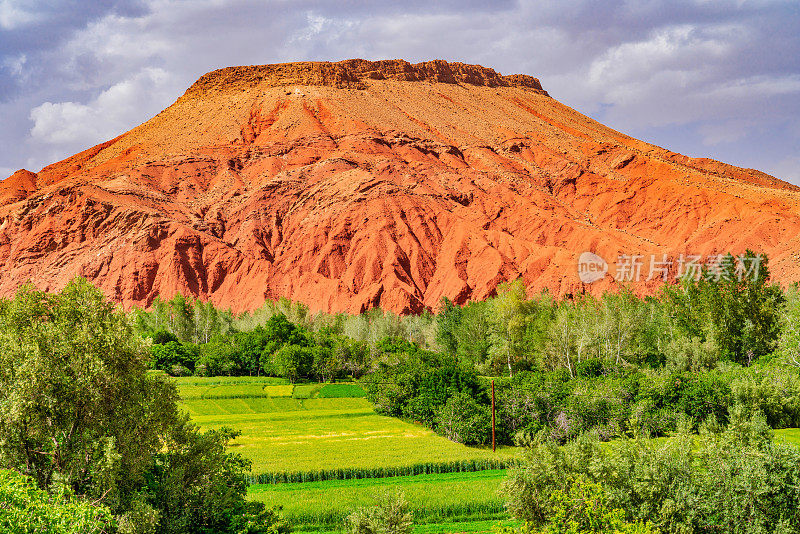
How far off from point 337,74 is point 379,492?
140 metres

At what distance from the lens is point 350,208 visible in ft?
349

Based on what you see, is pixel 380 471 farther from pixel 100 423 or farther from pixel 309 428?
pixel 100 423

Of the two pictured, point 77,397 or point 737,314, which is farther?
point 737,314

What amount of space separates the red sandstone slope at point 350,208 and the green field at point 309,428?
37.6 metres

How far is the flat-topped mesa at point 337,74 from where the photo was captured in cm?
15112

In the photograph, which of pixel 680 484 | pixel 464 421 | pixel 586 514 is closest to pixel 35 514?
pixel 586 514

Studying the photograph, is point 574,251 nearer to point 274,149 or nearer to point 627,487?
point 274,149

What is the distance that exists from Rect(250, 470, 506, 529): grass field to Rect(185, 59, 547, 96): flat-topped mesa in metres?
132

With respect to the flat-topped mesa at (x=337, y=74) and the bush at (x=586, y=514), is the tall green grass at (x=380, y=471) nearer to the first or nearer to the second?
the bush at (x=586, y=514)

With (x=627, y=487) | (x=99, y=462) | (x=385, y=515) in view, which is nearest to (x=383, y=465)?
(x=385, y=515)

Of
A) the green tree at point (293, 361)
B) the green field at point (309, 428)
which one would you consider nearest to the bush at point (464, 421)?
the green field at point (309, 428)

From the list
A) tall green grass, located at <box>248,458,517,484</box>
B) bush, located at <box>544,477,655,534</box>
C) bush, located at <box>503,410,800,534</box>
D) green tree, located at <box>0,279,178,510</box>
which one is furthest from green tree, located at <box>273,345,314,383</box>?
bush, located at <box>544,477,655,534</box>

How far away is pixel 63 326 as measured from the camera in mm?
15938

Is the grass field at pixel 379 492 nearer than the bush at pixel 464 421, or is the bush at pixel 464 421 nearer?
the grass field at pixel 379 492
